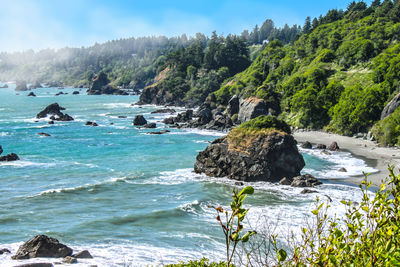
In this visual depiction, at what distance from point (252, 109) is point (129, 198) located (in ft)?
168

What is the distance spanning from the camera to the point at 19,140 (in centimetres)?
6169

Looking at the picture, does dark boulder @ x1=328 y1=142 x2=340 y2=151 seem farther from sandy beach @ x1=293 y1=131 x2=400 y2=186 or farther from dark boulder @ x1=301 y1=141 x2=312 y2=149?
dark boulder @ x1=301 y1=141 x2=312 y2=149

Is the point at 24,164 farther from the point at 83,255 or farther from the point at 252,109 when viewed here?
the point at 252,109

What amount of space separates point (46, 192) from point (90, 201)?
5212mm

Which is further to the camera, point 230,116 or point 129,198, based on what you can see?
point 230,116

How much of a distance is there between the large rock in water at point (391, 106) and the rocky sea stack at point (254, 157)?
27.5 metres

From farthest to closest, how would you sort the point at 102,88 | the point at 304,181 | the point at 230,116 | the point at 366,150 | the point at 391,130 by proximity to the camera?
the point at 102,88 < the point at 230,116 < the point at 391,130 < the point at 366,150 < the point at 304,181

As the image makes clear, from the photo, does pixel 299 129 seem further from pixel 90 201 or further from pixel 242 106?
pixel 90 201

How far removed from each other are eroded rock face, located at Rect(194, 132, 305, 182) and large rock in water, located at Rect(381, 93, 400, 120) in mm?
28346

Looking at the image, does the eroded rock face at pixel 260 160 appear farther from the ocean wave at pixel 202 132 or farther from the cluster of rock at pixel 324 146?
the ocean wave at pixel 202 132

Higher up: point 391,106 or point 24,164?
point 391,106

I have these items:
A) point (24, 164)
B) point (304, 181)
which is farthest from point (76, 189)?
point (304, 181)

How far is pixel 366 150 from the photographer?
50.6 m

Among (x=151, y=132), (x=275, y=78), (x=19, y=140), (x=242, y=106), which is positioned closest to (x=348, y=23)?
(x=275, y=78)
